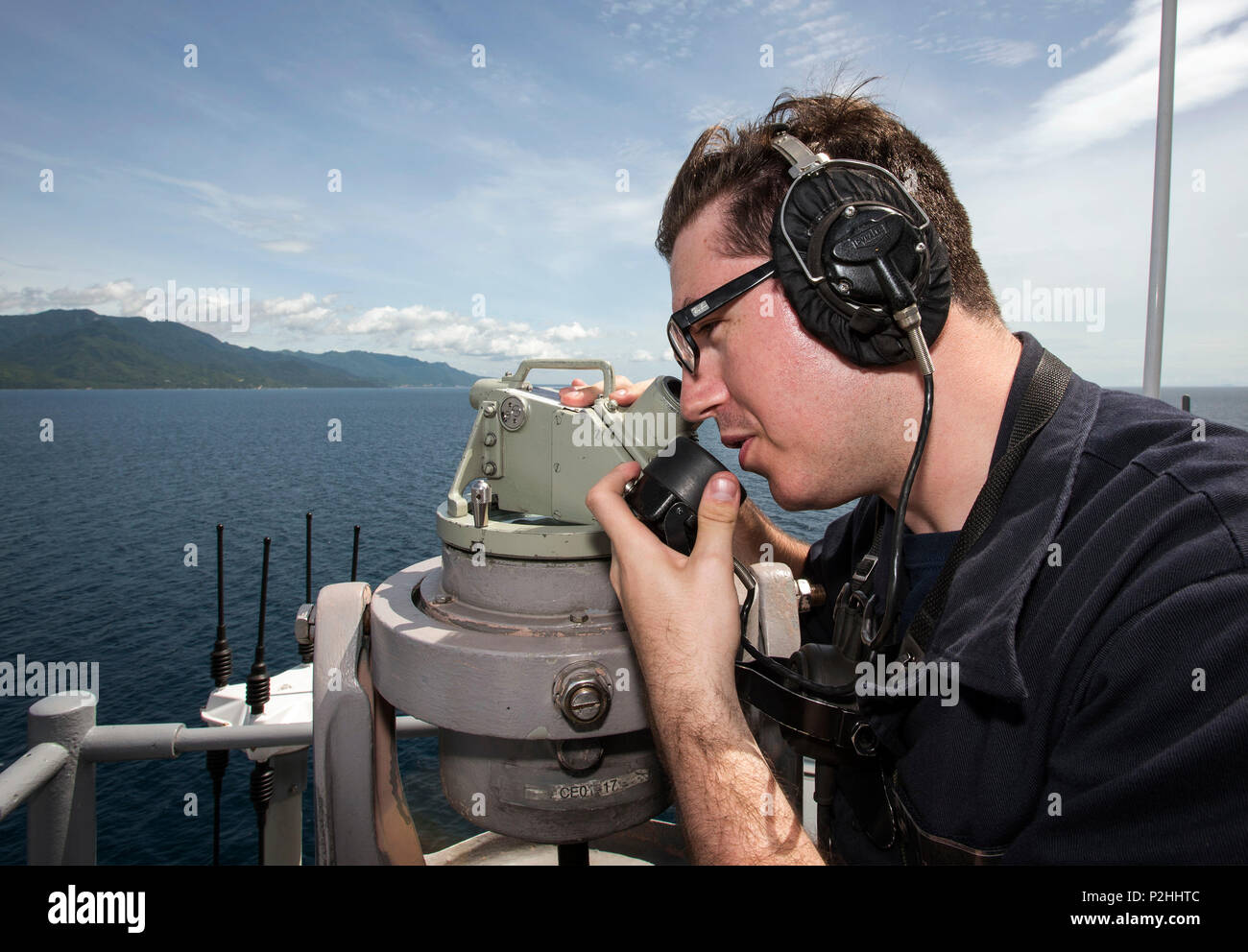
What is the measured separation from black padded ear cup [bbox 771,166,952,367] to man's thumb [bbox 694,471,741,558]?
39cm

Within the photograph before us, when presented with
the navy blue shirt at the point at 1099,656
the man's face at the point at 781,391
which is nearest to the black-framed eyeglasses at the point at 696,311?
the man's face at the point at 781,391

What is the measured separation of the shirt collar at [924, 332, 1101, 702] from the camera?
3.84 ft

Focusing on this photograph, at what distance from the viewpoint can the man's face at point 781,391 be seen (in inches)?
61.6

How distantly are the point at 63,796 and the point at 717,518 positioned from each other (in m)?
2.36

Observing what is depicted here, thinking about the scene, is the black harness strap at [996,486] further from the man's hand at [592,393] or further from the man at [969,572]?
the man's hand at [592,393]

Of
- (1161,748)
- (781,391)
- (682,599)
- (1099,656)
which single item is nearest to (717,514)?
(682,599)

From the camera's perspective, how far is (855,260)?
143 centimetres

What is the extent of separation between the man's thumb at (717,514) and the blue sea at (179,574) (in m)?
5.71

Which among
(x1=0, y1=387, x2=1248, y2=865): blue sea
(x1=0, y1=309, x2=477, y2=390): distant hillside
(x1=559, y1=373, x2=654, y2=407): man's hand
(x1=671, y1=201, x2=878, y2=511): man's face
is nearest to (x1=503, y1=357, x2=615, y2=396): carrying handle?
(x1=559, y1=373, x2=654, y2=407): man's hand

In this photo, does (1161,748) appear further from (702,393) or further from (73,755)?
(73,755)

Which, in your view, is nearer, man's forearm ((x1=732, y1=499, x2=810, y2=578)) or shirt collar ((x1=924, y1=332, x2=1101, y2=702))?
shirt collar ((x1=924, y1=332, x2=1101, y2=702))

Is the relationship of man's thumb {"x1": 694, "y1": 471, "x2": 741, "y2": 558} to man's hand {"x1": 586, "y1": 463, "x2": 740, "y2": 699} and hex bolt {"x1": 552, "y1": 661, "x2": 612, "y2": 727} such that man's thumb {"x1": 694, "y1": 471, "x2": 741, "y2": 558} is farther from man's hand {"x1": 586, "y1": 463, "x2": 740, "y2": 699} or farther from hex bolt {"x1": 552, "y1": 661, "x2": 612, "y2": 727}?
hex bolt {"x1": 552, "y1": 661, "x2": 612, "y2": 727}

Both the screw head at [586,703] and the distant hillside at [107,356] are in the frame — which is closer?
the screw head at [586,703]
